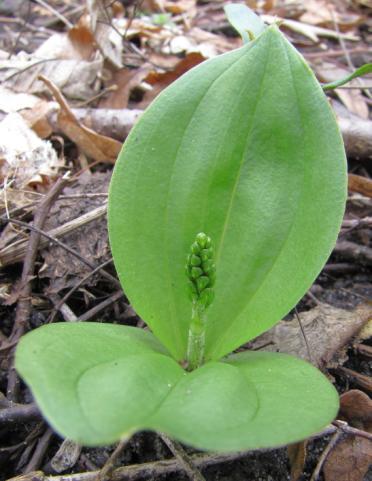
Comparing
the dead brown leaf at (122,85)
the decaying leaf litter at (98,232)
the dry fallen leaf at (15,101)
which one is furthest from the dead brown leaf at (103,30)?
the dry fallen leaf at (15,101)

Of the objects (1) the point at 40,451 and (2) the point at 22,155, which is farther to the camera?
(2) the point at 22,155

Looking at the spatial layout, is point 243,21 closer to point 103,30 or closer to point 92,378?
point 92,378

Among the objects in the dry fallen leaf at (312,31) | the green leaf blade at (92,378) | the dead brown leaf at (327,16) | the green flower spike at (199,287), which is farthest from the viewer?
the dead brown leaf at (327,16)

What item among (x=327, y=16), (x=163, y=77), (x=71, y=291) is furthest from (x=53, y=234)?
(x=327, y=16)

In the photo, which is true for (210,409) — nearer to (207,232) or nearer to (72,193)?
(207,232)

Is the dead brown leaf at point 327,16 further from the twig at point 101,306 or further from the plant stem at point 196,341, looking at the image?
the plant stem at point 196,341

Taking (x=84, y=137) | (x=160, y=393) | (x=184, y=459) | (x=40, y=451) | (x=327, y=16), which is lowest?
(x=40, y=451)
